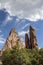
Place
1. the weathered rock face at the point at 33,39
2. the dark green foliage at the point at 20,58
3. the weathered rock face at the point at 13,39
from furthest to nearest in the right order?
1. the weathered rock face at the point at 13,39
2. the weathered rock face at the point at 33,39
3. the dark green foliage at the point at 20,58

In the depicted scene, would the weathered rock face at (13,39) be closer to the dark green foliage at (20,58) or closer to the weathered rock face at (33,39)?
the weathered rock face at (33,39)

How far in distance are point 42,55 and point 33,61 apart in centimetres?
482

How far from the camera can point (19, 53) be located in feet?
357

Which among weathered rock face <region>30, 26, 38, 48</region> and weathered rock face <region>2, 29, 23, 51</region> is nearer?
weathered rock face <region>30, 26, 38, 48</region>

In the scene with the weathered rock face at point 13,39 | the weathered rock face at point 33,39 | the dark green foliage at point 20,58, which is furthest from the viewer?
the weathered rock face at point 13,39

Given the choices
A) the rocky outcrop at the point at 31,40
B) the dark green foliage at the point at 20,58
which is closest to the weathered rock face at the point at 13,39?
the rocky outcrop at the point at 31,40

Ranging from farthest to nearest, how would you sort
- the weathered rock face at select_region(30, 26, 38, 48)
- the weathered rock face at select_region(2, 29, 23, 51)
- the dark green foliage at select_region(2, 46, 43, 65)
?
the weathered rock face at select_region(2, 29, 23, 51) < the weathered rock face at select_region(30, 26, 38, 48) < the dark green foliage at select_region(2, 46, 43, 65)

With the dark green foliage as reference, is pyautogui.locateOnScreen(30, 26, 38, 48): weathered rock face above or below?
above

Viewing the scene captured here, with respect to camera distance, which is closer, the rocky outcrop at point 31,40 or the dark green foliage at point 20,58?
the dark green foliage at point 20,58

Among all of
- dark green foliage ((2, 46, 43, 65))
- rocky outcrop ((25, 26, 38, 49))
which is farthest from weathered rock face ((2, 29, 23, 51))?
dark green foliage ((2, 46, 43, 65))

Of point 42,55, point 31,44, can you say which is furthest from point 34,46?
point 42,55

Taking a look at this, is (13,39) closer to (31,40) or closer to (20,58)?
(31,40)

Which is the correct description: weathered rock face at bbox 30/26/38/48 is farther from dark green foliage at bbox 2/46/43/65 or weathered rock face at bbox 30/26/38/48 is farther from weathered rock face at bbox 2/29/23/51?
dark green foliage at bbox 2/46/43/65

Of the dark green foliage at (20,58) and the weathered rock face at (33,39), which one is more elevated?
the weathered rock face at (33,39)
